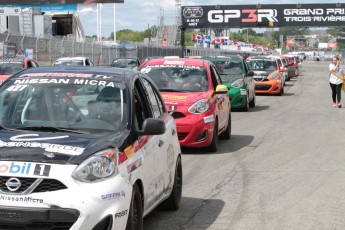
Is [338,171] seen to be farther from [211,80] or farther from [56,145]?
[56,145]

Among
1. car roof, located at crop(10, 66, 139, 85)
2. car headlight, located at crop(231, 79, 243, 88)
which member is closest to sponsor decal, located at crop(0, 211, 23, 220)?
car roof, located at crop(10, 66, 139, 85)

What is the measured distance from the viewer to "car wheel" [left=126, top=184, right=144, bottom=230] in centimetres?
525

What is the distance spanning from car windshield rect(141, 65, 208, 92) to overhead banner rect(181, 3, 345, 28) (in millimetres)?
45476

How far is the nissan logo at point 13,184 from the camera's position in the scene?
4699 mm

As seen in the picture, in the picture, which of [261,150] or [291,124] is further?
[291,124]

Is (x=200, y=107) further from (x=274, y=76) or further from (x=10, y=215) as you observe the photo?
(x=274, y=76)

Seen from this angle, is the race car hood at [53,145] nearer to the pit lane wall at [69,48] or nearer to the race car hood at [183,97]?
the race car hood at [183,97]

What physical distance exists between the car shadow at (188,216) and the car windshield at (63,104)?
51.3 inches

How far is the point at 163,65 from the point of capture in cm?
1280

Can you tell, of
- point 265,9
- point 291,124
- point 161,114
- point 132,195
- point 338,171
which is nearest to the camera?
point 132,195

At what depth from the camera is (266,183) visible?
8.94 meters

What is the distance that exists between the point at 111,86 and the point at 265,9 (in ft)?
175

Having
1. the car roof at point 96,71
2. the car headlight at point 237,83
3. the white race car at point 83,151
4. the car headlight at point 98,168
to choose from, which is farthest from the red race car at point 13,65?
the car headlight at point 98,168

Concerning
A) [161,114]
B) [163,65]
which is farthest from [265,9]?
[161,114]
